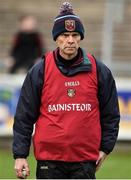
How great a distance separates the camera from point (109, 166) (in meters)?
13.3

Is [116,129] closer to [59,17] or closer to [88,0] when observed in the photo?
[59,17]

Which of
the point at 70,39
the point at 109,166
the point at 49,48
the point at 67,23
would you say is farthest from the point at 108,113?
the point at 49,48

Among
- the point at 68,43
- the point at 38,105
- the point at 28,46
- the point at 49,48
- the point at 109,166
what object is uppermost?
the point at 49,48

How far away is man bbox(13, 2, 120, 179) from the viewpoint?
22.9 ft

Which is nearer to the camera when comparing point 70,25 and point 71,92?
point 71,92

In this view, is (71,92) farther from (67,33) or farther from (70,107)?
(67,33)

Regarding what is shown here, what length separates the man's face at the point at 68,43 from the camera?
7000 millimetres

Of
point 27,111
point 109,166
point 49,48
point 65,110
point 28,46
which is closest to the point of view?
point 65,110

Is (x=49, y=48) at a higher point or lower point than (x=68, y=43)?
higher

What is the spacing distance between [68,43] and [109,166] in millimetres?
6561

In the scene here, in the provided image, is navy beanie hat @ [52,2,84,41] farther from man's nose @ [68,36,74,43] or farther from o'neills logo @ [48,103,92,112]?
o'neills logo @ [48,103,92,112]

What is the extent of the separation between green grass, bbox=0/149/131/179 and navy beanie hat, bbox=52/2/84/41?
4534 millimetres

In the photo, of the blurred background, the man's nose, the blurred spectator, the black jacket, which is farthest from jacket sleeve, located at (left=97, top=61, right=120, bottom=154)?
the blurred spectator

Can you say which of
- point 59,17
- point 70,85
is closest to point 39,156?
point 70,85
